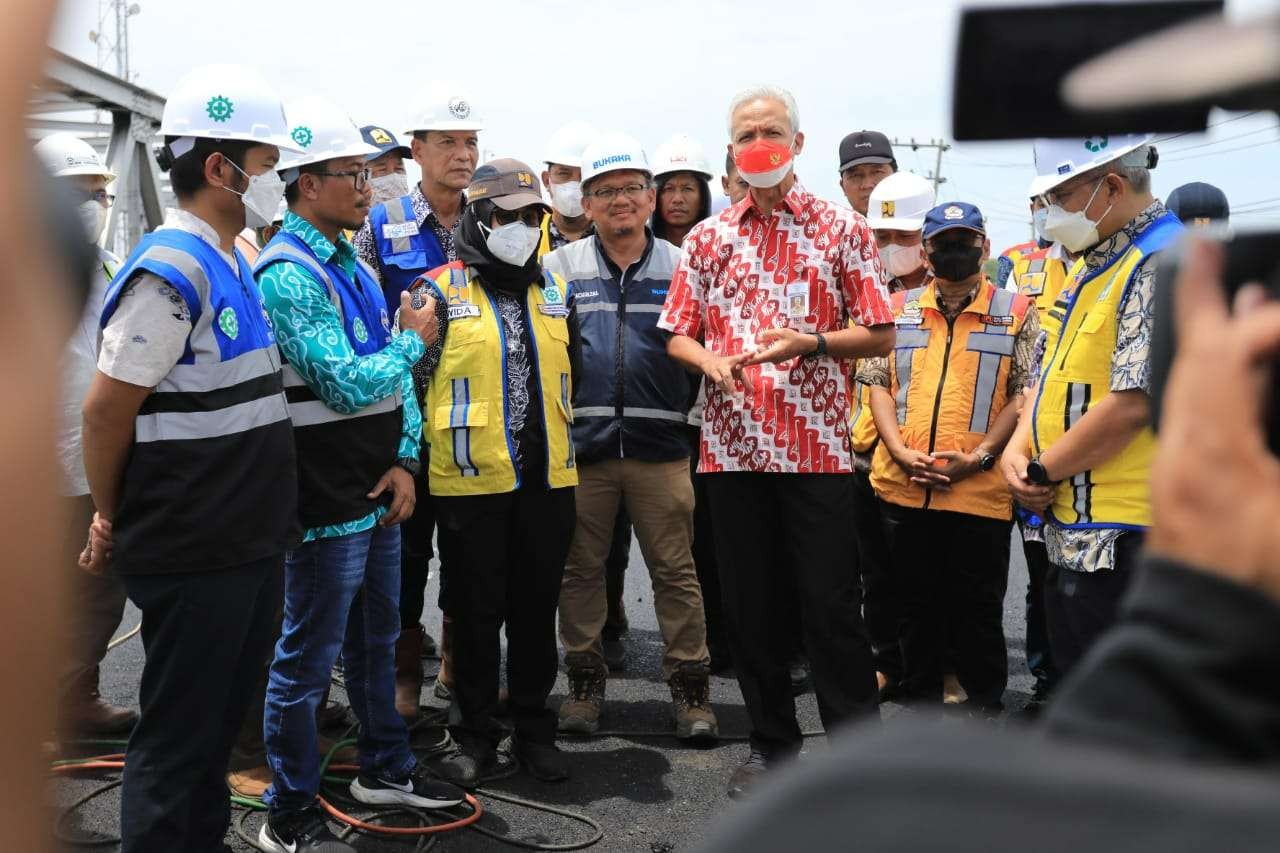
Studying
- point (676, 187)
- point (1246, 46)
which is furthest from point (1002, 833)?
point (676, 187)

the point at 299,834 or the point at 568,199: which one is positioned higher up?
the point at 568,199

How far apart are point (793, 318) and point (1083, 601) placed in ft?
4.36

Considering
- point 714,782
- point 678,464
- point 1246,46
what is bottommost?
point 714,782

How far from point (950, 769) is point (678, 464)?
424 centimetres

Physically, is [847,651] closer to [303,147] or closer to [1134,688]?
[303,147]

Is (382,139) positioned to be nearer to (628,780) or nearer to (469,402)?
(469,402)

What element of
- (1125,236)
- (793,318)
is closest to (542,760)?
(793,318)

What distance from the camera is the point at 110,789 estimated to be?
4.00m

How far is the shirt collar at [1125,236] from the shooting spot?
10.5ft

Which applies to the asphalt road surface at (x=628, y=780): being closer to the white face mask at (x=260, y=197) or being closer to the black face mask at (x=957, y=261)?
the white face mask at (x=260, y=197)

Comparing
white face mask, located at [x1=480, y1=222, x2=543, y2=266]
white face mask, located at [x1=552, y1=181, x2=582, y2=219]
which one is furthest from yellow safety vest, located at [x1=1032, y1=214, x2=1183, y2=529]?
white face mask, located at [x1=552, y1=181, x2=582, y2=219]

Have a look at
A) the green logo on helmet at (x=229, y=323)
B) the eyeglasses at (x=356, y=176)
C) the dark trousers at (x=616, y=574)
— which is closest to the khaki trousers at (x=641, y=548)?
the dark trousers at (x=616, y=574)

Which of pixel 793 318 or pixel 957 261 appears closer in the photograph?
pixel 793 318

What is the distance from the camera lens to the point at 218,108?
3.20m
